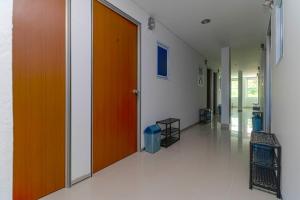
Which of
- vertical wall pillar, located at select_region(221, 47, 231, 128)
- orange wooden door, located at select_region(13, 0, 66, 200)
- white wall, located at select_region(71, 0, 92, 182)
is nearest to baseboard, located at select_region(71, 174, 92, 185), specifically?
white wall, located at select_region(71, 0, 92, 182)

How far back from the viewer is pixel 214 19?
3715 mm

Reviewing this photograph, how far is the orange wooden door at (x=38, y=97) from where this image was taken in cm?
160

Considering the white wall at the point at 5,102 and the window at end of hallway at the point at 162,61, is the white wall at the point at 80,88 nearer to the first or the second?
the white wall at the point at 5,102

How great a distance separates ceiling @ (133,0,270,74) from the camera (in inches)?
122

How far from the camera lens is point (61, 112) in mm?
1966

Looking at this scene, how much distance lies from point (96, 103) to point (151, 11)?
2.08 meters

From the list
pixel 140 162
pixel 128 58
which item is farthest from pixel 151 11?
pixel 140 162

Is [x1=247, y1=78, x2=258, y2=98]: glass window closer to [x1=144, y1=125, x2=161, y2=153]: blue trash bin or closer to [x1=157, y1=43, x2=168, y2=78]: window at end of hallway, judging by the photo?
[x1=157, y1=43, x2=168, y2=78]: window at end of hallway

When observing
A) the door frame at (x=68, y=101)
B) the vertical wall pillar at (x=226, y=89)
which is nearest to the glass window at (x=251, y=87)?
the vertical wall pillar at (x=226, y=89)

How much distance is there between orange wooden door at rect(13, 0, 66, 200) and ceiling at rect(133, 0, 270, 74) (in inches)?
67.4

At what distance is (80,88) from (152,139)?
1.61 metres

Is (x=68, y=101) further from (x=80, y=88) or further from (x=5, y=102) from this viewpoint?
(x=5, y=102)

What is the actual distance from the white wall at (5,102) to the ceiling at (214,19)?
2461 millimetres

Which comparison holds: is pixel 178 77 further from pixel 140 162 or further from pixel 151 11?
pixel 140 162
